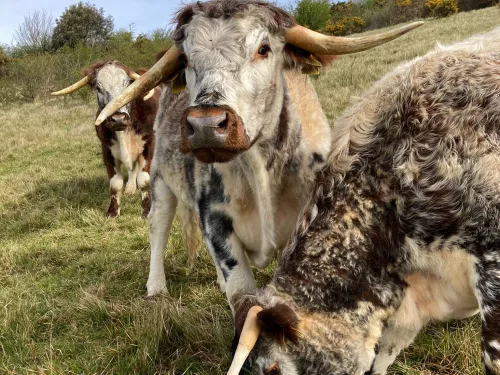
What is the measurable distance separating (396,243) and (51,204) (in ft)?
23.0

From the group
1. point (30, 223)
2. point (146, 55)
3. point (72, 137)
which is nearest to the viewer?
point (30, 223)

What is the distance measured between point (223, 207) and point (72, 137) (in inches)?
483

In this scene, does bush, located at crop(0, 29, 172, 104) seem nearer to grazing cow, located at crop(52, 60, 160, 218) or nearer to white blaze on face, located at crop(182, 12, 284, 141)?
grazing cow, located at crop(52, 60, 160, 218)

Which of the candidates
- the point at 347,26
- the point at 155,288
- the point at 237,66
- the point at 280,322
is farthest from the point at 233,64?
the point at 347,26

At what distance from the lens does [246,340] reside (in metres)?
2.07

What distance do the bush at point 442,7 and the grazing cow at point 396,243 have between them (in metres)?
35.9

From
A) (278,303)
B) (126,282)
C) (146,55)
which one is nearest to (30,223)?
(126,282)

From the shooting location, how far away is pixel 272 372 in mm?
2213

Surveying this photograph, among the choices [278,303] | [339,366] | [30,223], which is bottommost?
[30,223]

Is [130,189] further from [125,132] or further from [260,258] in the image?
[260,258]

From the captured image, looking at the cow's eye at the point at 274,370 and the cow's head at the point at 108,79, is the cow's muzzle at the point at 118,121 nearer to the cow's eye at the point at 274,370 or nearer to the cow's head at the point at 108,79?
the cow's head at the point at 108,79

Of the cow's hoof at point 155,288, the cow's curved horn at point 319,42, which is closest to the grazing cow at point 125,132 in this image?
the cow's hoof at point 155,288

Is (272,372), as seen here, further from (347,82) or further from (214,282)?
(347,82)

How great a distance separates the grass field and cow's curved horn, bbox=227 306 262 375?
3.33ft
